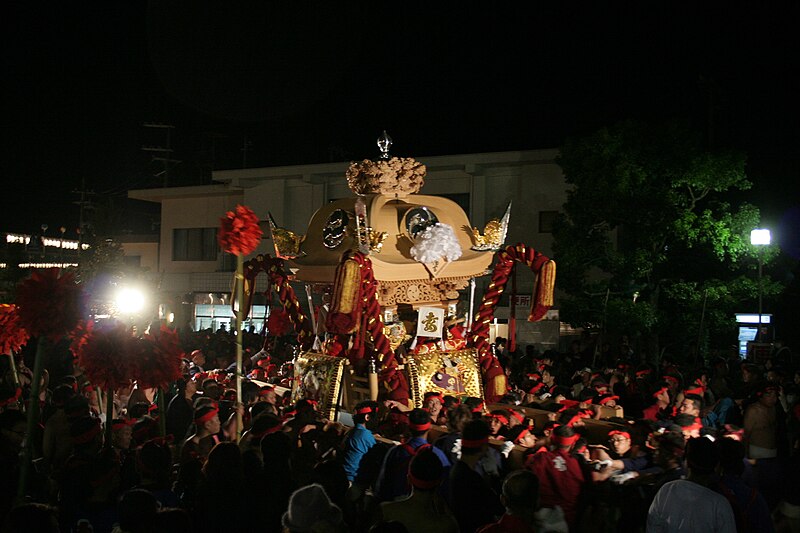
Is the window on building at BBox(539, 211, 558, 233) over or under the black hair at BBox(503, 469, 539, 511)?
over

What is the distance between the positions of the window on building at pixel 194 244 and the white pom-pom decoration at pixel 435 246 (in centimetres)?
1884

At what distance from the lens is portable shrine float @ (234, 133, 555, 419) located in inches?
439

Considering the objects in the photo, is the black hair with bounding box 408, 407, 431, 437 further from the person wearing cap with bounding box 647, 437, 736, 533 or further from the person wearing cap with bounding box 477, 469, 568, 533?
the person wearing cap with bounding box 647, 437, 736, 533

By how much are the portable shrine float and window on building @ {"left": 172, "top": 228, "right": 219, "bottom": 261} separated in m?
16.9

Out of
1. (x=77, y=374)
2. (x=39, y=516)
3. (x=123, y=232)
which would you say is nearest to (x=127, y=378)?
(x=39, y=516)

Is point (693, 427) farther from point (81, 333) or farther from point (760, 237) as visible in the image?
point (760, 237)

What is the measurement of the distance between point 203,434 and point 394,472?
2041 mm

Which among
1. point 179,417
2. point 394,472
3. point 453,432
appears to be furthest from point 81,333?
point 453,432

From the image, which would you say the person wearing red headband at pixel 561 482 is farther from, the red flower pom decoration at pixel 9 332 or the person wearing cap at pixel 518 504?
the red flower pom decoration at pixel 9 332

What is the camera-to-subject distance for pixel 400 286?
1188 centimetres

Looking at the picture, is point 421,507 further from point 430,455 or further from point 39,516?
point 39,516

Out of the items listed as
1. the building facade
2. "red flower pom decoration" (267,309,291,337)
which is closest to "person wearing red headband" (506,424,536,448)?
"red flower pom decoration" (267,309,291,337)

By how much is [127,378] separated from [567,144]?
44.2 feet

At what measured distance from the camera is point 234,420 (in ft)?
22.5
